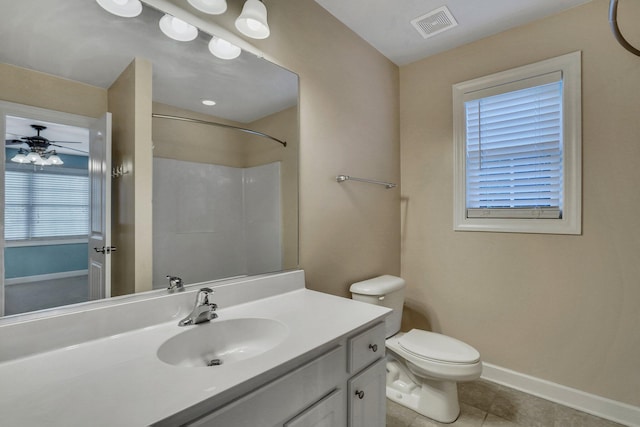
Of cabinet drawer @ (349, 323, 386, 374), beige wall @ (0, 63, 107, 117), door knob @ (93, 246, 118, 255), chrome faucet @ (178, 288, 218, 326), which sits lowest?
cabinet drawer @ (349, 323, 386, 374)

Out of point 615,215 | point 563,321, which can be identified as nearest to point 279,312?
point 563,321

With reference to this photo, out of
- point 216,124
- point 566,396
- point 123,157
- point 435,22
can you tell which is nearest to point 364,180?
point 216,124

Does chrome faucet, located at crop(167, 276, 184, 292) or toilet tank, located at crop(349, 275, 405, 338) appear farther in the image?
toilet tank, located at crop(349, 275, 405, 338)

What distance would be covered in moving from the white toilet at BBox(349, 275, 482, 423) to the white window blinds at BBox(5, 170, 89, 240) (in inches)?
54.4

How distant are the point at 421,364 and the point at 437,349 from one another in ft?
0.42

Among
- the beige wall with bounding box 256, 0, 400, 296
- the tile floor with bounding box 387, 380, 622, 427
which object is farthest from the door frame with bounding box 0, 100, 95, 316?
the tile floor with bounding box 387, 380, 622, 427

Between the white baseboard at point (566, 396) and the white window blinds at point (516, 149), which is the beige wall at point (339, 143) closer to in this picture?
the white window blinds at point (516, 149)

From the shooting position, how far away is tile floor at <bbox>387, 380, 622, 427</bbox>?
1.59 metres

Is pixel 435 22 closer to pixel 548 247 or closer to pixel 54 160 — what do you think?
pixel 548 247

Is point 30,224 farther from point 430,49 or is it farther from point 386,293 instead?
point 430,49

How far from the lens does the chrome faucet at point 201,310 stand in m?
1.03

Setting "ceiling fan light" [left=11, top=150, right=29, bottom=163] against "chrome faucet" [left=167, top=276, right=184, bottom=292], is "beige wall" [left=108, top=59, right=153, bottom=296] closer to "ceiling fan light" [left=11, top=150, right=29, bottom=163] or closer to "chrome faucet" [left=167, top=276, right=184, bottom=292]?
"chrome faucet" [left=167, top=276, right=184, bottom=292]

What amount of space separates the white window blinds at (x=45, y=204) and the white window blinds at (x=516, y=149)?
221cm

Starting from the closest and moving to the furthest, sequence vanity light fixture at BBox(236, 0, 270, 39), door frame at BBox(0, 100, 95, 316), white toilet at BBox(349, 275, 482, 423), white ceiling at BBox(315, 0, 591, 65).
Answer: door frame at BBox(0, 100, 95, 316), vanity light fixture at BBox(236, 0, 270, 39), white toilet at BBox(349, 275, 482, 423), white ceiling at BBox(315, 0, 591, 65)
